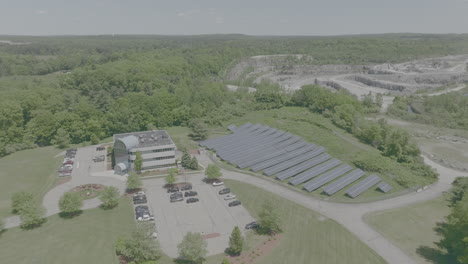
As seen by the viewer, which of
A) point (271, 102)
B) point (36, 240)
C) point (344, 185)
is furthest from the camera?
point (271, 102)

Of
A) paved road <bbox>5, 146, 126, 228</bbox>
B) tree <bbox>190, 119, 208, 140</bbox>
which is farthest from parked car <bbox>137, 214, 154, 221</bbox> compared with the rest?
tree <bbox>190, 119, 208, 140</bbox>

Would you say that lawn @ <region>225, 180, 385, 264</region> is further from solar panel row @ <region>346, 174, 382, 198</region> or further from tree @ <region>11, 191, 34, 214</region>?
tree @ <region>11, 191, 34, 214</region>

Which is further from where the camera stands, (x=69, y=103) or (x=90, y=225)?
(x=69, y=103)

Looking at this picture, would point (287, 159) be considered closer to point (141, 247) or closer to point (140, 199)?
point (140, 199)

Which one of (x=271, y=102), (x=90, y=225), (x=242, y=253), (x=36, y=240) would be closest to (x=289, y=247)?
(x=242, y=253)

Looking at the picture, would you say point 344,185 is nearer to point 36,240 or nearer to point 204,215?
point 204,215

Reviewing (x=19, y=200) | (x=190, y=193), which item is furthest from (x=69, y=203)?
(x=190, y=193)

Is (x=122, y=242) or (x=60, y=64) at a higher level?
(x=60, y=64)
